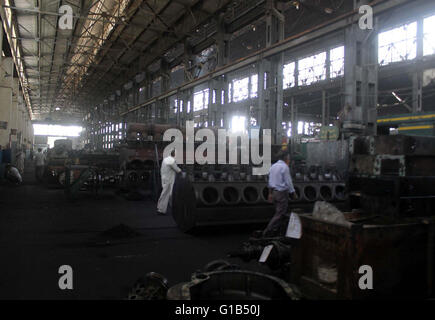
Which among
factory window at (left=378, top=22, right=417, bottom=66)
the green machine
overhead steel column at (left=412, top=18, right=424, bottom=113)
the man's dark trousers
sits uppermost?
factory window at (left=378, top=22, right=417, bottom=66)

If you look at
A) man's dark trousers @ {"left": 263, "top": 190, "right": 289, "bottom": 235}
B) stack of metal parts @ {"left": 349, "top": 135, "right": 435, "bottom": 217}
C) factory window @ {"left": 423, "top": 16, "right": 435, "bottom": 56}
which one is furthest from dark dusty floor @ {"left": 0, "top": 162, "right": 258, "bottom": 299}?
factory window @ {"left": 423, "top": 16, "right": 435, "bottom": 56}

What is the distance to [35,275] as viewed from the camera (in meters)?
3.94

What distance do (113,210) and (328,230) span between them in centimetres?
736

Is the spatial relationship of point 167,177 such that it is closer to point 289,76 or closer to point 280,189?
point 280,189

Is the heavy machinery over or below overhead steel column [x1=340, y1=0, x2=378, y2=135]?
below

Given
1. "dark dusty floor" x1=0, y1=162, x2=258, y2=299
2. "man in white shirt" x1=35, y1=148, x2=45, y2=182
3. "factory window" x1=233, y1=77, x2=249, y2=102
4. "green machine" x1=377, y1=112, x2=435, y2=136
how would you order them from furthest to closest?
"factory window" x1=233, y1=77, x2=249, y2=102 < "man in white shirt" x1=35, y1=148, x2=45, y2=182 < "green machine" x1=377, y1=112, x2=435, y2=136 < "dark dusty floor" x1=0, y1=162, x2=258, y2=299

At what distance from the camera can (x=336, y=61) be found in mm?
19609

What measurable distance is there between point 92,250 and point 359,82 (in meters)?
6.57

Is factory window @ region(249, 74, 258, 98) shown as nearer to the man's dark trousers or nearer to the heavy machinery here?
the heavy machinery

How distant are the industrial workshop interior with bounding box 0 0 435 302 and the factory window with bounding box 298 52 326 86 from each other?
5.2 inches

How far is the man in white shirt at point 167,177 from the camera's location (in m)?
7.84

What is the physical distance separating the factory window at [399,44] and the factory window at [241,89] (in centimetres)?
969

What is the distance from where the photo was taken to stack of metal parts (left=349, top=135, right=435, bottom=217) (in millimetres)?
3172

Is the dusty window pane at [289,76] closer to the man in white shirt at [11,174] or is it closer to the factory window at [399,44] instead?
the factory window at [399,44]
